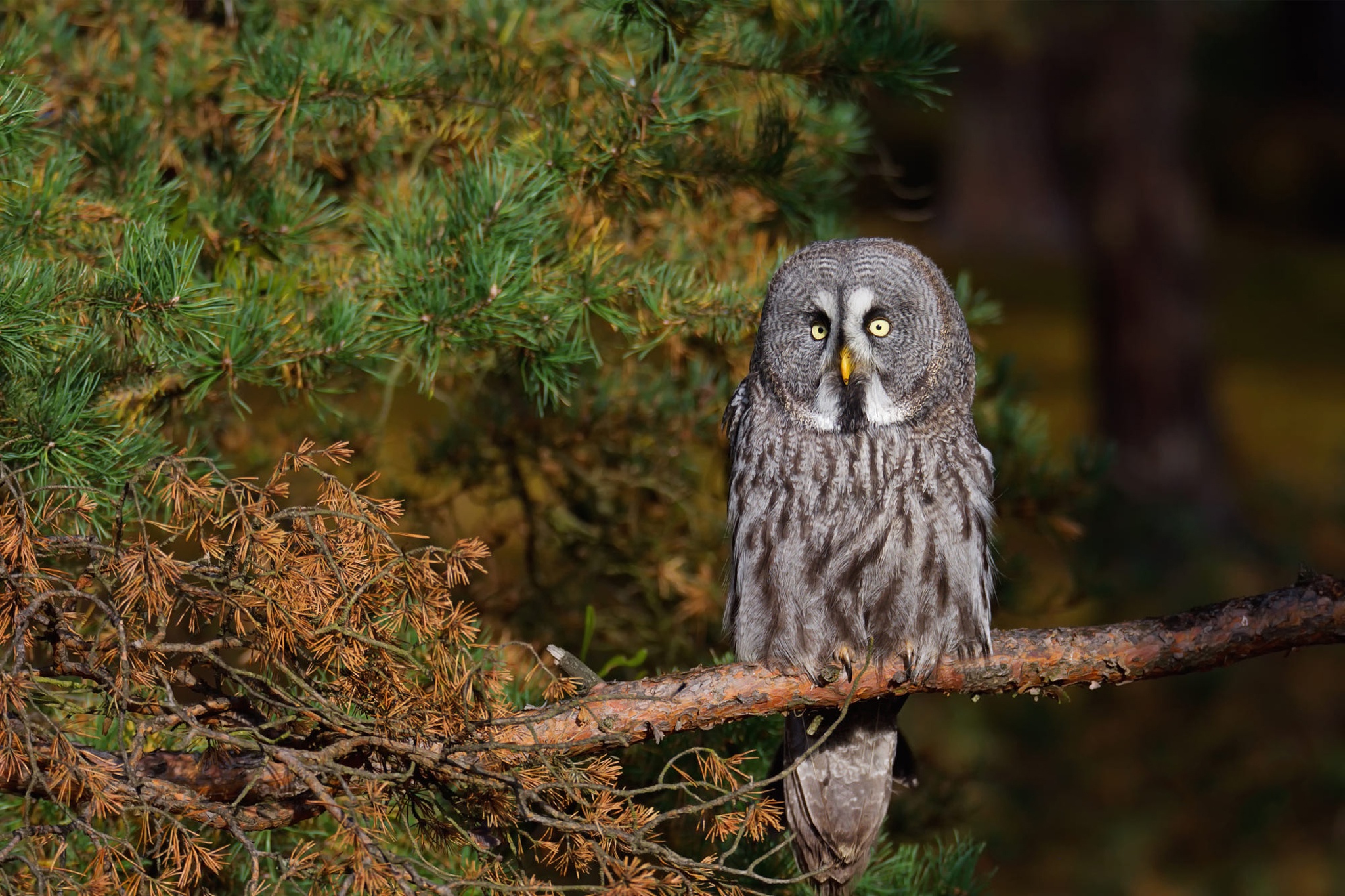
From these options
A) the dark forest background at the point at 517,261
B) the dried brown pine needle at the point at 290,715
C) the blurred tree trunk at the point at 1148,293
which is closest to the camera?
the dried brown pine needle at the point at 290,715

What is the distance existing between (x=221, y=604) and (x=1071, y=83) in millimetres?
16659

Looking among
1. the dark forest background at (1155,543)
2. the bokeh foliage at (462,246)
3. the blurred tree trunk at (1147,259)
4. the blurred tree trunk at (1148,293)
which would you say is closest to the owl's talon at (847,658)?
the bokeh foliage at (462,246)

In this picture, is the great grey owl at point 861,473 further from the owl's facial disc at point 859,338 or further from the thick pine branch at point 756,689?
the thick pine branch at point 756,689

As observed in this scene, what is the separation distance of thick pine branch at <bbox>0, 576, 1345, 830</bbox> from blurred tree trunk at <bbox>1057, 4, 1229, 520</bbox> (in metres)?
5.97

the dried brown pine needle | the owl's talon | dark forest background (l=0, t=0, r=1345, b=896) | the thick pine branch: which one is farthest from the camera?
the owl's talon

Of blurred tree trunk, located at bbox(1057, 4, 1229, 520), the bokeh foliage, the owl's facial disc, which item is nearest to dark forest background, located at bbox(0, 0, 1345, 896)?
the bokeh foliage

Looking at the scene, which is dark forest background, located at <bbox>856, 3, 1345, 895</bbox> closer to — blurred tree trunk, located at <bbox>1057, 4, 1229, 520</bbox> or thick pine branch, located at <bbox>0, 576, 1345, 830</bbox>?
blurred tree trunk, located at <bbox>1057, 4, 1229, 520</bbox>

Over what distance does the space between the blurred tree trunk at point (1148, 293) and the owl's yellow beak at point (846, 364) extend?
586 cm

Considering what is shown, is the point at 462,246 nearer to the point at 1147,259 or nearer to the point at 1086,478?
the point at 1086,478

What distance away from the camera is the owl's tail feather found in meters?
2.42

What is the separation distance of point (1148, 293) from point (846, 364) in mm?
6010

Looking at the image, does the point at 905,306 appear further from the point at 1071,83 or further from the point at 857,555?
the point at 1071,83

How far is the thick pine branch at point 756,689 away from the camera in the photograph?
1.47 meters

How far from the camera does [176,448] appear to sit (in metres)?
1.96
